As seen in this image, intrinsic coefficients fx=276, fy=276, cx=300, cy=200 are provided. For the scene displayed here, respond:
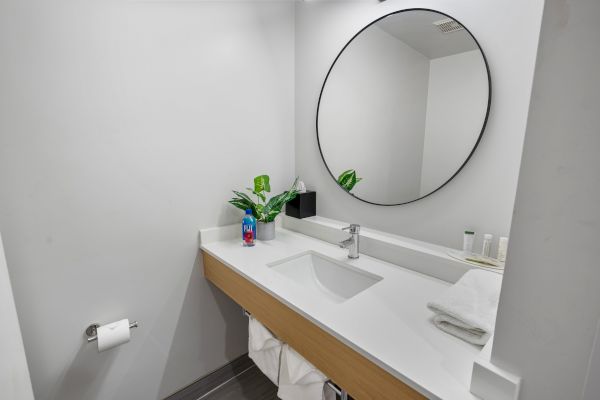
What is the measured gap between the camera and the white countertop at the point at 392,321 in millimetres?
641

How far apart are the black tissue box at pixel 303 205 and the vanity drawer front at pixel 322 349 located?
54 centimetres

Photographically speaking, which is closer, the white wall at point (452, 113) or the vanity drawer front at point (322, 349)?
the vanity drawer front at point (322, 349)

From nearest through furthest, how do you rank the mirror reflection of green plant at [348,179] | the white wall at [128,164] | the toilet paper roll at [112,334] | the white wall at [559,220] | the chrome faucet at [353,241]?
the white wall at [559,220], the white wall at [128,164], the toilet paper roll at [112,334], the chrome faucet at [353,241], the mirror reflection of green plant at [348,179]

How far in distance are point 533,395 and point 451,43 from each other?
1106mm

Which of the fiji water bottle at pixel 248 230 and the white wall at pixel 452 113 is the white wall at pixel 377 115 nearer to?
the white wall at pixel 452 113

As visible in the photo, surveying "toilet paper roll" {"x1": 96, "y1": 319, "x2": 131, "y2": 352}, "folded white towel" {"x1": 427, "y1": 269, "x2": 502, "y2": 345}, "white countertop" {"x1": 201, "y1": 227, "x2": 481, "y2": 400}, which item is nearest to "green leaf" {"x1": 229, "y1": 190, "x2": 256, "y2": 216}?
"white countertop" {"x1": 201, "y1": 227, "x2": 481, "y2": 400}

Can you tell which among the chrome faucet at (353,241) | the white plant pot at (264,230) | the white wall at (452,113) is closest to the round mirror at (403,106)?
the white wall at (452,113)

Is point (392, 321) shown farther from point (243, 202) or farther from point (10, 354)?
point (10, 354)

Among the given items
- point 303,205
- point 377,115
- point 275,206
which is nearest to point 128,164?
point 275,206

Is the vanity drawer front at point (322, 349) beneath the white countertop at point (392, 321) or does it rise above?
beneath

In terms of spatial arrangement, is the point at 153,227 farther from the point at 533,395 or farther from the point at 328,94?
the point at 533,395

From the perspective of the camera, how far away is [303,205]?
5.30 feet

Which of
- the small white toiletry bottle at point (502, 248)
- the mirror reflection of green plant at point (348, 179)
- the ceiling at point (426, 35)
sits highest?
the ceiling at point (426, 35)

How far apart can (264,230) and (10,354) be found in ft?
3.32
